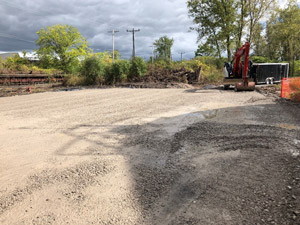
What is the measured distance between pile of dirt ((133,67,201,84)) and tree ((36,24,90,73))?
102ft

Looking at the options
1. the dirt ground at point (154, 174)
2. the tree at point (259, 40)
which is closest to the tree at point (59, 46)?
the tree at point (259, 40)

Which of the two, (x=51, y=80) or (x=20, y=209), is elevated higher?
(x=51, y=80)

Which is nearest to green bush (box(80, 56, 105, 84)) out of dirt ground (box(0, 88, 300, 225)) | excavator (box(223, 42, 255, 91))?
excavator (box(223, 42, 255, 91))

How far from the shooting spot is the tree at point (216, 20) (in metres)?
26.0

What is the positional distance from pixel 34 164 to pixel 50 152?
22.1 inches

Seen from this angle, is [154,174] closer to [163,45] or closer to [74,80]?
[74,80]

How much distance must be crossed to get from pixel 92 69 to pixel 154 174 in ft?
70.4

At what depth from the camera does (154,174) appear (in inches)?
129

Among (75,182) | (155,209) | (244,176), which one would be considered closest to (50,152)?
(75,182)

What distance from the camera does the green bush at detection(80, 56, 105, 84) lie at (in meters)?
23.1

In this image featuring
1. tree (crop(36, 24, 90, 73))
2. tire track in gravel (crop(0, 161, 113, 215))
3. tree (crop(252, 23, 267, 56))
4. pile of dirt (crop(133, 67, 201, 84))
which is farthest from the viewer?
tree (crop(36, 24, 90, 73))

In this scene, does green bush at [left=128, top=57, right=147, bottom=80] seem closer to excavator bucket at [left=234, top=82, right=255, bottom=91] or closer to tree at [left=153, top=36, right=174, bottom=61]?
excavator bucket at [left=234, top=82, right=255, bottom=91]

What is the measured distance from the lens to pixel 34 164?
12.5ft

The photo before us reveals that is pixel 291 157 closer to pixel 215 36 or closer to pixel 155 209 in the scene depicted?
pixel 155 209
